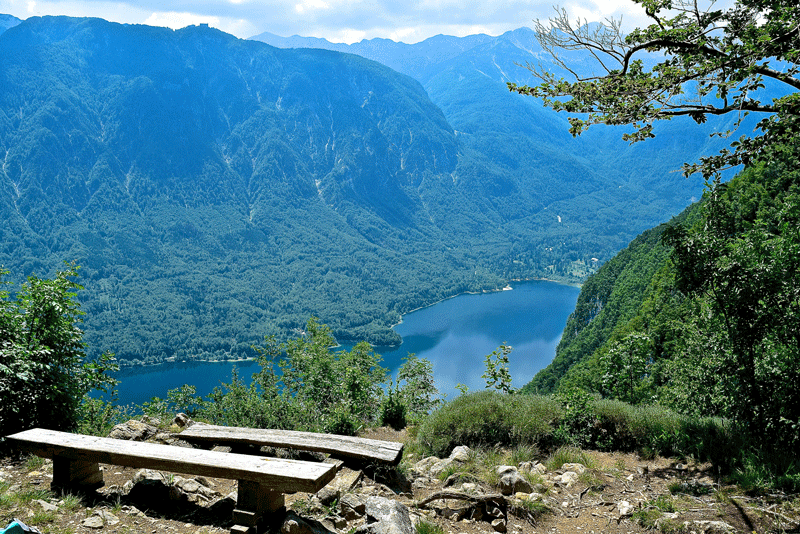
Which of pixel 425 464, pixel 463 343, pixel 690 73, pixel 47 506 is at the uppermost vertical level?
pixel 690 73

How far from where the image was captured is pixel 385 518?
3.57m

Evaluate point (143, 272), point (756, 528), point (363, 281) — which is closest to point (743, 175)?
point (756, 528)

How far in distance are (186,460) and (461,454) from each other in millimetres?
2986

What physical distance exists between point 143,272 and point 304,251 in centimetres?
5004

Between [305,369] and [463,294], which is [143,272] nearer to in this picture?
[463,294]

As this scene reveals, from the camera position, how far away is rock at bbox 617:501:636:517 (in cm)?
434

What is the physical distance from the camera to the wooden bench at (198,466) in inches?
143

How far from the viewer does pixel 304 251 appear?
17450 cm

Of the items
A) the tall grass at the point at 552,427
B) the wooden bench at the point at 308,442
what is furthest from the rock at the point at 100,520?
the tall grass at the point at 552,427

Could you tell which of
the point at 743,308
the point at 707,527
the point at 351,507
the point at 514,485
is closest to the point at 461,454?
the point at 514,485

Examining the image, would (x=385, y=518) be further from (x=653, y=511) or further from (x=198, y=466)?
(x=653, y=511)

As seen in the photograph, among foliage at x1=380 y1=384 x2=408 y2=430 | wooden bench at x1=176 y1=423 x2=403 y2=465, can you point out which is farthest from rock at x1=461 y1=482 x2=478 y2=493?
foliage at x1=380 y1=384 x2=408 y2=430

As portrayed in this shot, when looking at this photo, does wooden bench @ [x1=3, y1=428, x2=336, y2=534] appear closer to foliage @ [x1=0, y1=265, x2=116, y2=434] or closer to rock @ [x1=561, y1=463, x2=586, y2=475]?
foliage @ [x1=0, y1=265, x2=116, y2=434]

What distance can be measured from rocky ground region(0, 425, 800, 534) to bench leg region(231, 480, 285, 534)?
0.65 ft
